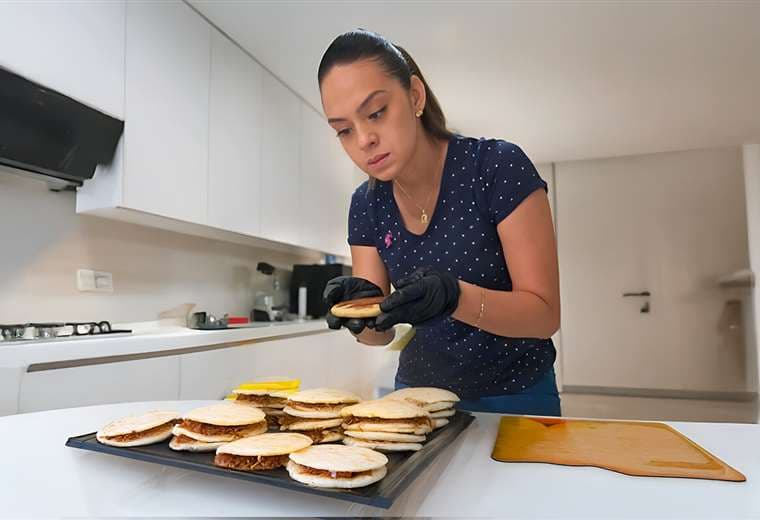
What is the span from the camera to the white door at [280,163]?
2826mm

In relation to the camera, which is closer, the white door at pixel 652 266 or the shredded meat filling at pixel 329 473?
the shredded meat filling at pixel 329 473

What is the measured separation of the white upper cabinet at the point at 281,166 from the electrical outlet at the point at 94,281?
32.9 inches

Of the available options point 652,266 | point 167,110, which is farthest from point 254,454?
point 652,266

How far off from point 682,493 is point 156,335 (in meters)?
1.74

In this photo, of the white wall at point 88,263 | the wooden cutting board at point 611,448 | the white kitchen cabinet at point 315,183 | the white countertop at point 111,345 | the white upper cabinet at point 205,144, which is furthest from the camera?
the white kitchen cabinet at point 315,183

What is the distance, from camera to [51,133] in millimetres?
1666

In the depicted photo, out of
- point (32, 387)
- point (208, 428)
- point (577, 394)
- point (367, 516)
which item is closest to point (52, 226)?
point (32, 387)

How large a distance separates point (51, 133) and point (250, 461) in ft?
5.14

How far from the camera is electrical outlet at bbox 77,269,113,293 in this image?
1.99m

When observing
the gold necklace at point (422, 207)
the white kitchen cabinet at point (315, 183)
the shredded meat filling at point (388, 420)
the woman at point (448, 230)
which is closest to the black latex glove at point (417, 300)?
the woman at point (448, 230)

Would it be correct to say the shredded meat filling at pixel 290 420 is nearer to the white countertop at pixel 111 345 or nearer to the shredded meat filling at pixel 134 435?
the shredded meat filling at pixel 134 435

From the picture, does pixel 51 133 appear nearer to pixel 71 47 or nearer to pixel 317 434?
pixel 71 47

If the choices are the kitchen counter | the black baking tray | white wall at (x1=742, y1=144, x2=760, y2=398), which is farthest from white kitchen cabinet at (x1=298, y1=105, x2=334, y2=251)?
white wall at (x1=742, y1=144, x2=760, y2=398)

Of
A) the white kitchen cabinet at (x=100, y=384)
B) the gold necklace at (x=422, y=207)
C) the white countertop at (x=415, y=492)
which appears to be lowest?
the white kitchen cabinet at (x=100, y=384)
